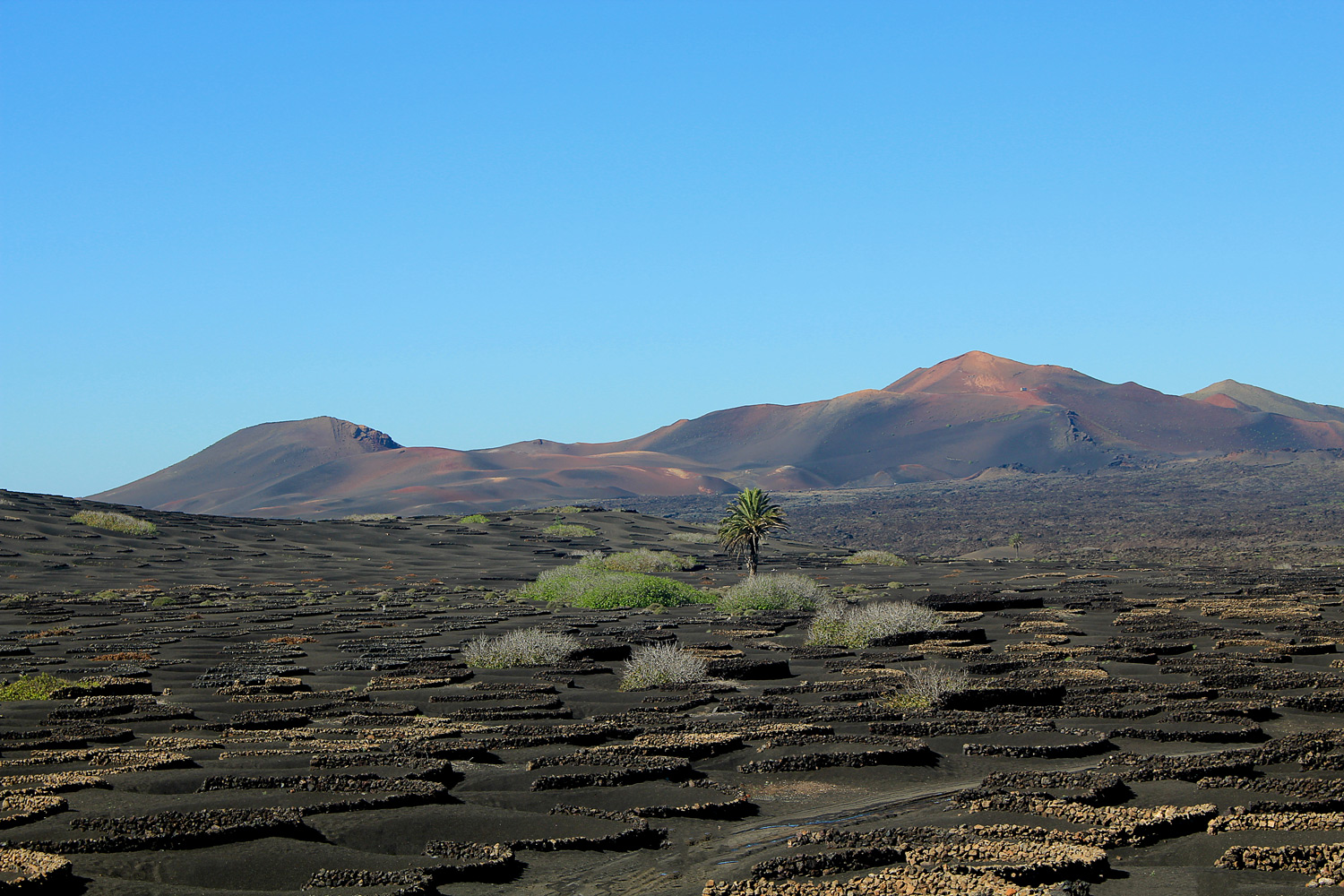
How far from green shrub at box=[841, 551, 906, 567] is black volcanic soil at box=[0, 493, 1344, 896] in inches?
1446

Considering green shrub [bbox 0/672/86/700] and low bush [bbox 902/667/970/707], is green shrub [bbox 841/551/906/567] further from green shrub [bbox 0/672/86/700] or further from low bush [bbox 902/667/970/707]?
green shrub [bbox 0/672/86/700]

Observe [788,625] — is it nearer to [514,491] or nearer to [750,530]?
[750,530]

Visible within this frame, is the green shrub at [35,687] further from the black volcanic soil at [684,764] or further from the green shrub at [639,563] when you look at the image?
the green shrub at [639,563]

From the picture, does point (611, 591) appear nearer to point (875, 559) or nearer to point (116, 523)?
point (875, 559)

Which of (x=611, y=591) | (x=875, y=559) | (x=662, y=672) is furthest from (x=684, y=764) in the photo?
(x=875, y=559)

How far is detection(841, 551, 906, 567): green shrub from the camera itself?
67325 millimetres

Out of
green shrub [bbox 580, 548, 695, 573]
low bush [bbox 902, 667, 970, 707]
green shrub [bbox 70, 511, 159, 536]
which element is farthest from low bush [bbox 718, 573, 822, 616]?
green shrub [bbox 70, 511, 159, 536]

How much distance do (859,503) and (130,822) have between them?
498 ft

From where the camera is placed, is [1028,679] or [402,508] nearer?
[1028,679]

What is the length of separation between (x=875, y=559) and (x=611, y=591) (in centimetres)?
3053

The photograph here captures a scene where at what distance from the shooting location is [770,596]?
38656 mm

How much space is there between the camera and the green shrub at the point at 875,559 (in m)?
67.3

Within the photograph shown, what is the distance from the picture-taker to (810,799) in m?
11.6

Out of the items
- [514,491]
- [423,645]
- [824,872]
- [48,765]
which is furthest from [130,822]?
[514,491]
